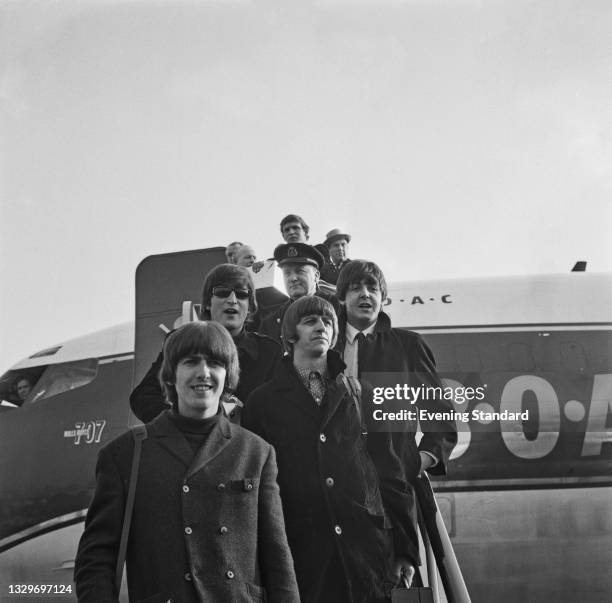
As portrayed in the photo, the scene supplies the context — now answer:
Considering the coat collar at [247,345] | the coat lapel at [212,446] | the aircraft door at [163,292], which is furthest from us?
the aircraft door at [163,292]

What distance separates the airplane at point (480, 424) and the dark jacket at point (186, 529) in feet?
4.18

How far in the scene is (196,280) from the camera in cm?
363

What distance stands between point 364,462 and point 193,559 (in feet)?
2.91

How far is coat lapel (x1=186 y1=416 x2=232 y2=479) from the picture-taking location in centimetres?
232

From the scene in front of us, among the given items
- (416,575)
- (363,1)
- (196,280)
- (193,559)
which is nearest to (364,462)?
(416,575)

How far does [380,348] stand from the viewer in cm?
323

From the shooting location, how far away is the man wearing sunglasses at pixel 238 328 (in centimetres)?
302

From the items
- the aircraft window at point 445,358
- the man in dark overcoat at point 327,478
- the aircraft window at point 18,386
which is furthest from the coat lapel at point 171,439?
the aircraft window at point 18,386

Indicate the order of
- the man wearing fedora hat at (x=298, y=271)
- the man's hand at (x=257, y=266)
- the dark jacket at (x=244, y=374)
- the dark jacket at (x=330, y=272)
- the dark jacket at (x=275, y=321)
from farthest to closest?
the dark jacket at (x=330, y=272)
the man's hand at (x=257, y=266)
the man wearing fedora hat at (x=298, y=271)
the dark jacket at (x=275, y=321)
the dark jacket at (x=244, y=374)

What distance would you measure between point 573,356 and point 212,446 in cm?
295

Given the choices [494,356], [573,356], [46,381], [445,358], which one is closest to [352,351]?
[445,358]

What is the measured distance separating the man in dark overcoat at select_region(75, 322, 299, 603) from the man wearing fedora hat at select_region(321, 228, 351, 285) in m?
1.40

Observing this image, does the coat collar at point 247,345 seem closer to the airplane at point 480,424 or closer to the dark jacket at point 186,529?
the airplane at point 480,424

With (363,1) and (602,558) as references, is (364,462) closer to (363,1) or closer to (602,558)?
(602,558)
